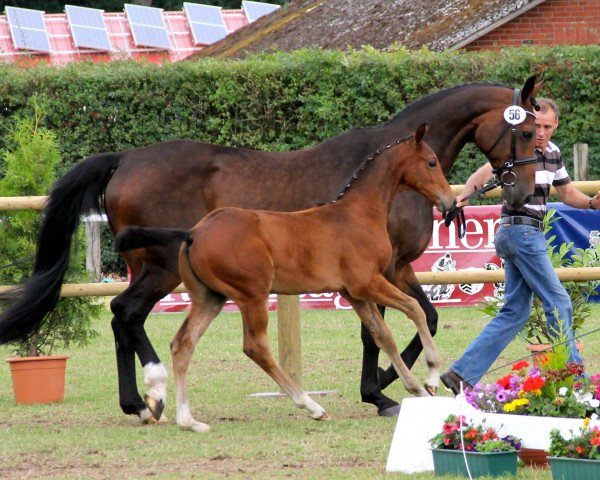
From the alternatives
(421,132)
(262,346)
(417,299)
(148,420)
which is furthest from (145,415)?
(421,132)

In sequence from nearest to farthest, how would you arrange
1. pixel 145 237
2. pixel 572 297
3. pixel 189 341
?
pixel 145 237 → pixel 189 341 → pixel 572 297

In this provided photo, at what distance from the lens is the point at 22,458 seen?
19.4 feet

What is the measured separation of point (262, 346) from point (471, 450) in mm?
1806

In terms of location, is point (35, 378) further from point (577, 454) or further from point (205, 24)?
point (205, 24)

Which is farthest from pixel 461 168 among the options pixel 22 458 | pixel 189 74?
pixel 22 458

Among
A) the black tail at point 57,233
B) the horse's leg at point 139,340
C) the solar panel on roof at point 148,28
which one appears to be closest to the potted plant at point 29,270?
the black tail at point 57,233

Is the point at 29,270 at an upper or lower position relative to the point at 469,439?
upper

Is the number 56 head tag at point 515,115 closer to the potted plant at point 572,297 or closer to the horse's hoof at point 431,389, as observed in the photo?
the potted plant at point 572,297

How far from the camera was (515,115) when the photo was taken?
6938mm

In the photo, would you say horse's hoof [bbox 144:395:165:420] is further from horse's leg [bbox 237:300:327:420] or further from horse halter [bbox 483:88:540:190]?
horse halter [bbox 483:88:540:190]

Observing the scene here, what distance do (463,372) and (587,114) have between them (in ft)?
31.1

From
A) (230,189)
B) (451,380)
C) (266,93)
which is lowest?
(451,380)

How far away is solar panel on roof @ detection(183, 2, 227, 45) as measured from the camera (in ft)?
101

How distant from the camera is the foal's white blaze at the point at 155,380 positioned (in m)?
7.13
